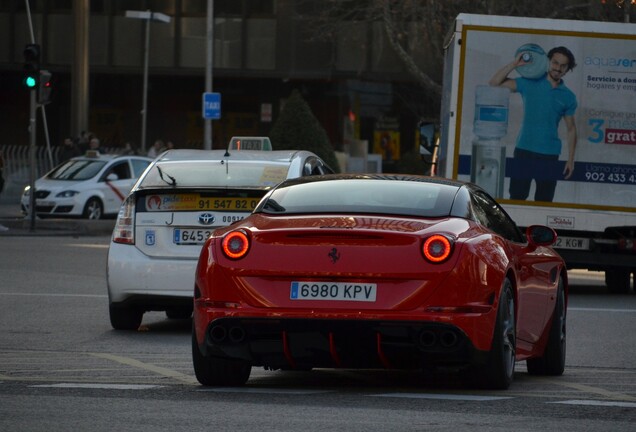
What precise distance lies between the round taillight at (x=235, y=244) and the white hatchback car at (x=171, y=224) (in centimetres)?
437

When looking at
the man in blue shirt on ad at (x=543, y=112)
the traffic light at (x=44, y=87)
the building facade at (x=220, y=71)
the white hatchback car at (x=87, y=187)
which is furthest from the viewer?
the building facade at (x=220, y=71)

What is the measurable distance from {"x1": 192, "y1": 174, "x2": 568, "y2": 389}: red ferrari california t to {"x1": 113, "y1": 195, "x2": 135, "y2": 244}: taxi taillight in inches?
179

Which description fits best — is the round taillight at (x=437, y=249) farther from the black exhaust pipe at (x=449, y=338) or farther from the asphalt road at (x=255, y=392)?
the asphalt road at (x=255, y=392)

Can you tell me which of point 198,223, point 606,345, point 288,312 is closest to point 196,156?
point 198,223

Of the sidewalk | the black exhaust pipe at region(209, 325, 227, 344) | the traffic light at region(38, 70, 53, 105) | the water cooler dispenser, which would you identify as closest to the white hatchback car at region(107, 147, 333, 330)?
the black exhaust pipe at region(209, 325, 227, 344)

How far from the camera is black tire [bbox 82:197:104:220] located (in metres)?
34.7

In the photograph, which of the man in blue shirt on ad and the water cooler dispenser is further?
the water cooler dispenser

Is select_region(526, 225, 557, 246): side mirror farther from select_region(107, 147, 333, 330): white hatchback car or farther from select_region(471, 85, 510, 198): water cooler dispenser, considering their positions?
select_region(471, 85, 510, 198): water cooler dispenser

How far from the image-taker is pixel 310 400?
28.3 feet

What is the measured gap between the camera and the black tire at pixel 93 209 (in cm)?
3469

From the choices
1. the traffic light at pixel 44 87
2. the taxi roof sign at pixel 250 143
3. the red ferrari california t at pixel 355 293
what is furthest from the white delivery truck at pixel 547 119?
the traffic light at pixel 44 87

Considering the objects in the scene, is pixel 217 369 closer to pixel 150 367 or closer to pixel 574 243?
pixel 150 367

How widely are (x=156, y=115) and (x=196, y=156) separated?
161ft

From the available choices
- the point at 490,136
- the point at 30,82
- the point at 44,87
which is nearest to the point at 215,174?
Answer: the point at 490,136
